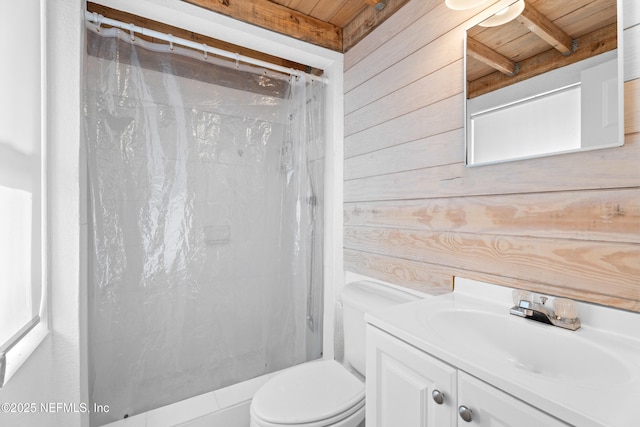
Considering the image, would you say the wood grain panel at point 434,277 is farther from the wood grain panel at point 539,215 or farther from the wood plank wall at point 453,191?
the wood grain panel at point 539,215

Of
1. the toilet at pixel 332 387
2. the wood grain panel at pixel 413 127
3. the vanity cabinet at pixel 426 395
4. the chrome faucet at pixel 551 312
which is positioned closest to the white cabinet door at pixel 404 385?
the vanity cabinet at pixel 426 395

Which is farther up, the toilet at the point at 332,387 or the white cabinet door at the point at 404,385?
the white cabinet door at the point at 404,385

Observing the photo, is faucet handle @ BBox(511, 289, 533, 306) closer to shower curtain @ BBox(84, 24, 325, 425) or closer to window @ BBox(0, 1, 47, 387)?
shower curtain @ BBox(84, 24, 325, 425)

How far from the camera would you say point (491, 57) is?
41.3 inches

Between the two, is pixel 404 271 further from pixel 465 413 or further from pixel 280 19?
pixel 280 19

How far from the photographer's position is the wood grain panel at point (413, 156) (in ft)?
3.77

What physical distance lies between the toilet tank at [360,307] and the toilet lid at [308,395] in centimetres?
9

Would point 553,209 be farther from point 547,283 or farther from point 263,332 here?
point 263,332

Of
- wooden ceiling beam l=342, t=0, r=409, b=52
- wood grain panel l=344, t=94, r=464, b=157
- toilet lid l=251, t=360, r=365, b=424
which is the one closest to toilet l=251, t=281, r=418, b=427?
toilet lid l=251, t=360, r=365, b=424

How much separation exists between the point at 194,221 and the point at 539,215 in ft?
5.16

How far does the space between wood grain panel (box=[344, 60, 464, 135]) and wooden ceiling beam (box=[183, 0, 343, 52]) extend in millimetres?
536

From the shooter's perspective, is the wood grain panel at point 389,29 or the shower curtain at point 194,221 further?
the shower curtain at point 194,221

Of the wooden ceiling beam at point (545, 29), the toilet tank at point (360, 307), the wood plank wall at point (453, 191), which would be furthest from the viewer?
the toilet tank at point (360, 307)

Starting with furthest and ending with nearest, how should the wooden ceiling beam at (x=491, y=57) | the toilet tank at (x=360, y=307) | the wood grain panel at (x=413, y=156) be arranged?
the toilet tank at (x=360, y=307) → the wood grain panel at (x=413, y=156) → the wooden ceiling beam at (x=491, y=57)
